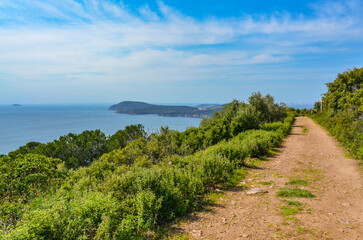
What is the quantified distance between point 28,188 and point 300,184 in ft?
25.8

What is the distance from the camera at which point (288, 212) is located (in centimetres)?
512

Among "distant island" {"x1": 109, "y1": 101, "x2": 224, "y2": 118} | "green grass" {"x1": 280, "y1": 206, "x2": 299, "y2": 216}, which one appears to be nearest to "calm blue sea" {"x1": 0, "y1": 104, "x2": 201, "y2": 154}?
"distant island" {"x1": 109, "y1": 101, "x2": 224, "y2": 118}

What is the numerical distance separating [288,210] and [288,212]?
0.13m

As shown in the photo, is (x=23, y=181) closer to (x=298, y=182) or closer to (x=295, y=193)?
(x=295, y=193)

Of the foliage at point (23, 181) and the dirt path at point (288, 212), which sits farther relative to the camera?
the foliage at point (23, 181)

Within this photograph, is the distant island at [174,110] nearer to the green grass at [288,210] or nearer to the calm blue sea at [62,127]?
the calm blue sea at [62,127]

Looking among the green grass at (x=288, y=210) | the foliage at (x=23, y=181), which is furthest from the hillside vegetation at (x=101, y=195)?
the green grass at (x=288, y=210)

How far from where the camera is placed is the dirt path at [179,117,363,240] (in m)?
4.28

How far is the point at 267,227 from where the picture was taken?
4488 mm

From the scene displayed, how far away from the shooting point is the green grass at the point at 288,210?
5.08 m

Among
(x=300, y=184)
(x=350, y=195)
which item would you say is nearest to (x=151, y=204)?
(x=300, y=184)

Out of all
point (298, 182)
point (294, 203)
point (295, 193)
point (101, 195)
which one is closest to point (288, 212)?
point (294, 203)

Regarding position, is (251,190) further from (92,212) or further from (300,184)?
(92,212)

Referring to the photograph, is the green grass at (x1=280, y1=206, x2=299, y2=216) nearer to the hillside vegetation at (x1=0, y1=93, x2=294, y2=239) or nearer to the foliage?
the hillside vegetation at (x1=0, y1=93, x2=294, y2=239)
